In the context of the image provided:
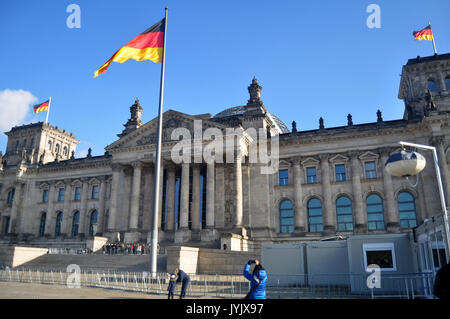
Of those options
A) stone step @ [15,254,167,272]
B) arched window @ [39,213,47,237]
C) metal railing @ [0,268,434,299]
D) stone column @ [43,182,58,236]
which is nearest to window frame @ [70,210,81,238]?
stone column @ [43,182,58,236]

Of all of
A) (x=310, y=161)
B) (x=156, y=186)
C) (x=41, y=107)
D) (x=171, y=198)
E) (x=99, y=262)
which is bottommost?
(x=99, y=262)

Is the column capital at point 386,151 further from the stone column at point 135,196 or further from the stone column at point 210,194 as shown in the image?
the stone column at point 135,196

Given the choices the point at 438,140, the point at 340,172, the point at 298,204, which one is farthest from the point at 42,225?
the point at 438,140

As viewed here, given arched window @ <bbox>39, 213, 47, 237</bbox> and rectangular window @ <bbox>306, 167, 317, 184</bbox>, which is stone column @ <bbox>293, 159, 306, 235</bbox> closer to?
rectangular window @ <bbox>306, 167, 317, 184</bbox>

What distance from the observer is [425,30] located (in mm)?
42688

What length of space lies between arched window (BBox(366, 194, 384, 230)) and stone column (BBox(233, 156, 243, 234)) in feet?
46.8

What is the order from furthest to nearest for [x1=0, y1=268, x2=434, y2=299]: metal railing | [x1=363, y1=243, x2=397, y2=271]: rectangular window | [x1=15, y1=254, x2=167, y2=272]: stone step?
[x1=15, y1=254, x2=167, y2=272]: stone step → [x1=363, y1=243, x2=397, y2=271]: rectangular window → [x1=0, y1=268, x2=434, y2=299]: metal railing

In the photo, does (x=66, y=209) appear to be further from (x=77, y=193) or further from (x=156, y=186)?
(x=156, y=186)

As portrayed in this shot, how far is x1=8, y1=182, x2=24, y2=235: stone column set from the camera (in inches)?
2283

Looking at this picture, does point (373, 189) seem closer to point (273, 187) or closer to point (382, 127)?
point (382, 127)

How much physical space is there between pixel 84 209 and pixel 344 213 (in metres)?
37.5

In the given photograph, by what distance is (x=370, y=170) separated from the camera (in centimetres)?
4275

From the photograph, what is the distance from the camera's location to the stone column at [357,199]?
40.9m

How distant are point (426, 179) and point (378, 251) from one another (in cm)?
2423
